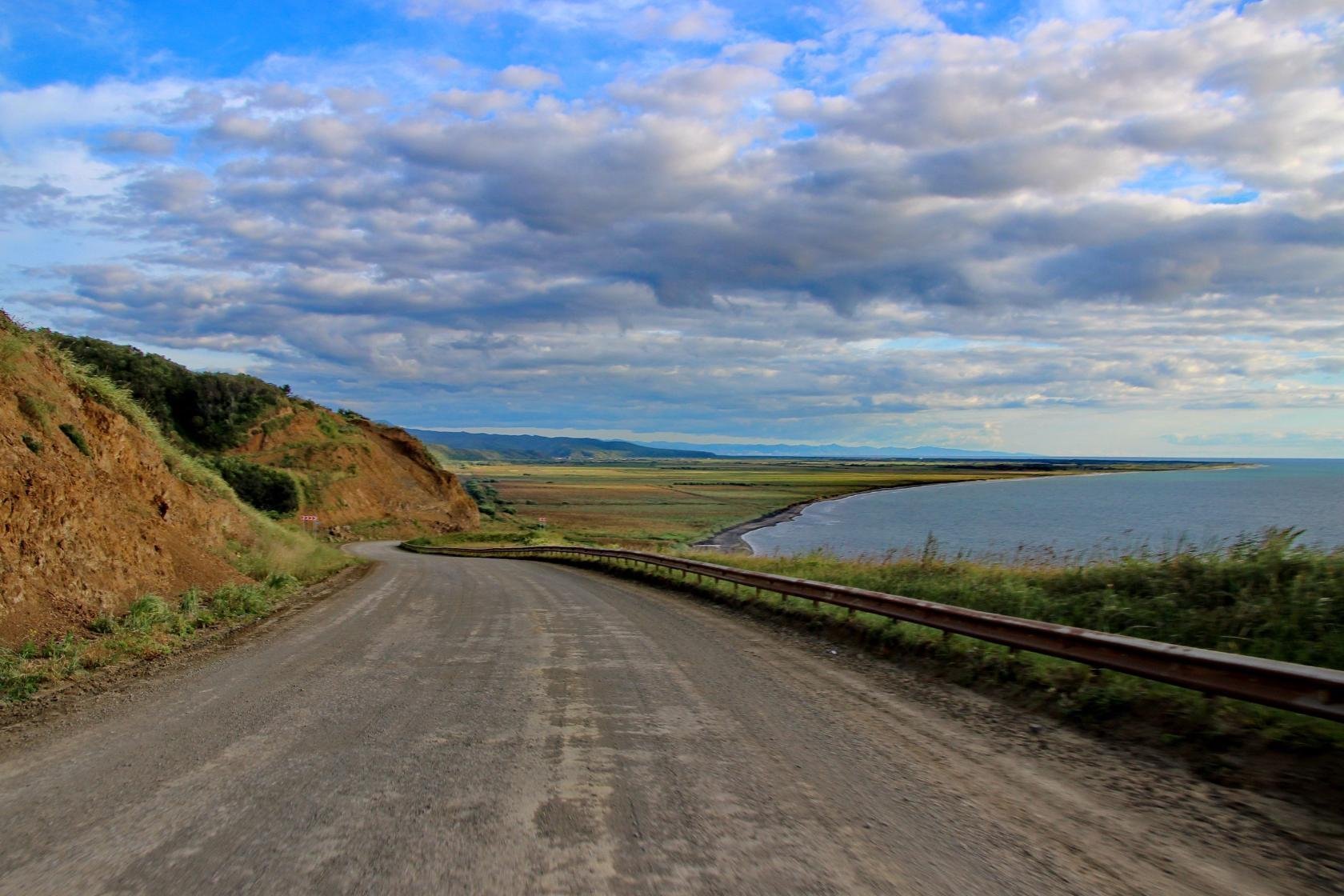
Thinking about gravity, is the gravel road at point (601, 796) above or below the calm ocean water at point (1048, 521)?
above

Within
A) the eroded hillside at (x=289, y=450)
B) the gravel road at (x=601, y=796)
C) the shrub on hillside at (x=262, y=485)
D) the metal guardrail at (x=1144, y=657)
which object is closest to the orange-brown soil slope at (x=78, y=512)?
the gravel road at (x=601, y=796)

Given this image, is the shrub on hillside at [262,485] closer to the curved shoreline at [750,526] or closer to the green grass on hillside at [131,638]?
the curved shoreline at [750,526]

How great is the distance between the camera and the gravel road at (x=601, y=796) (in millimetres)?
4016

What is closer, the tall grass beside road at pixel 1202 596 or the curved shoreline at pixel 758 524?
the tall grass beside road at pixel 1202 596

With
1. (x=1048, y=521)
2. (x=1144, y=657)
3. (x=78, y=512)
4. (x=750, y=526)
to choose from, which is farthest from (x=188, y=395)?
(x=1144, y=657)

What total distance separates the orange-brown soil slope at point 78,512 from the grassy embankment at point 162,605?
0.90 ft

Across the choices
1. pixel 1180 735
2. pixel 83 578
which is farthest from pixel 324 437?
pixel 1180 735

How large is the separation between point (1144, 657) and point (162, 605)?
12.3 m

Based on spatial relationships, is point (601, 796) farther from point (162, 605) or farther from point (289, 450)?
point (289, 450)

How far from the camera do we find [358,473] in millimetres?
64500

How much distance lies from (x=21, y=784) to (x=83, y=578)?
23.5 feet

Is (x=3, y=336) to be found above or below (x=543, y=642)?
above

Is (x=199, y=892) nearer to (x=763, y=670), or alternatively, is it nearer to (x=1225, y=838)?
(x=1225, y=838)

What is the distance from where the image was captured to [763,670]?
30.8ft
